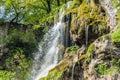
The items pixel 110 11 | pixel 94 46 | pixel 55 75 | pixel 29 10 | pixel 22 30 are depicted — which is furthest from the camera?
pixel 29 10

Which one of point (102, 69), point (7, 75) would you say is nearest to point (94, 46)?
point (102, 69)

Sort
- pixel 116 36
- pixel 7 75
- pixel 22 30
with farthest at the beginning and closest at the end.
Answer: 1. pixel 22 30
2. pixel 7 75
3. pixel 116 36

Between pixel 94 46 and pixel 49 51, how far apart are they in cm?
547

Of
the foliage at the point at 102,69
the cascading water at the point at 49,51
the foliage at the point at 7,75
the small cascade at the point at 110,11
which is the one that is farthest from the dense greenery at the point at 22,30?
the foliage at the point at 102,69

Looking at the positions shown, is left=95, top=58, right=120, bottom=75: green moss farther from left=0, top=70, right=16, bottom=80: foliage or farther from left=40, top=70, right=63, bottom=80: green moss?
left=0, top=70, right=16, bottom=80: foliage

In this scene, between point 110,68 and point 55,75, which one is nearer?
point 110,68

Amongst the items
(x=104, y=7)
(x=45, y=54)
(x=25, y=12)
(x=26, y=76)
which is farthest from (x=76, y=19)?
(x=25, y=12)

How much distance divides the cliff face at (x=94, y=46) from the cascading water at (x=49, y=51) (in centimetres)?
170

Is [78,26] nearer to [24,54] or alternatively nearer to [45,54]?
[45,54]

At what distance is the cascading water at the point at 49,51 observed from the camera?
46.6 feet

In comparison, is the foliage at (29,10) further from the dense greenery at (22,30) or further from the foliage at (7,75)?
the foliage at (7,75)

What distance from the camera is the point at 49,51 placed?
1534 centimetres

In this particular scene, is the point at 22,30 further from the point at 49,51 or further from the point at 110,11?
the point at 110,11

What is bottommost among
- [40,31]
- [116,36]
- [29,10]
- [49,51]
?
[49,51]
